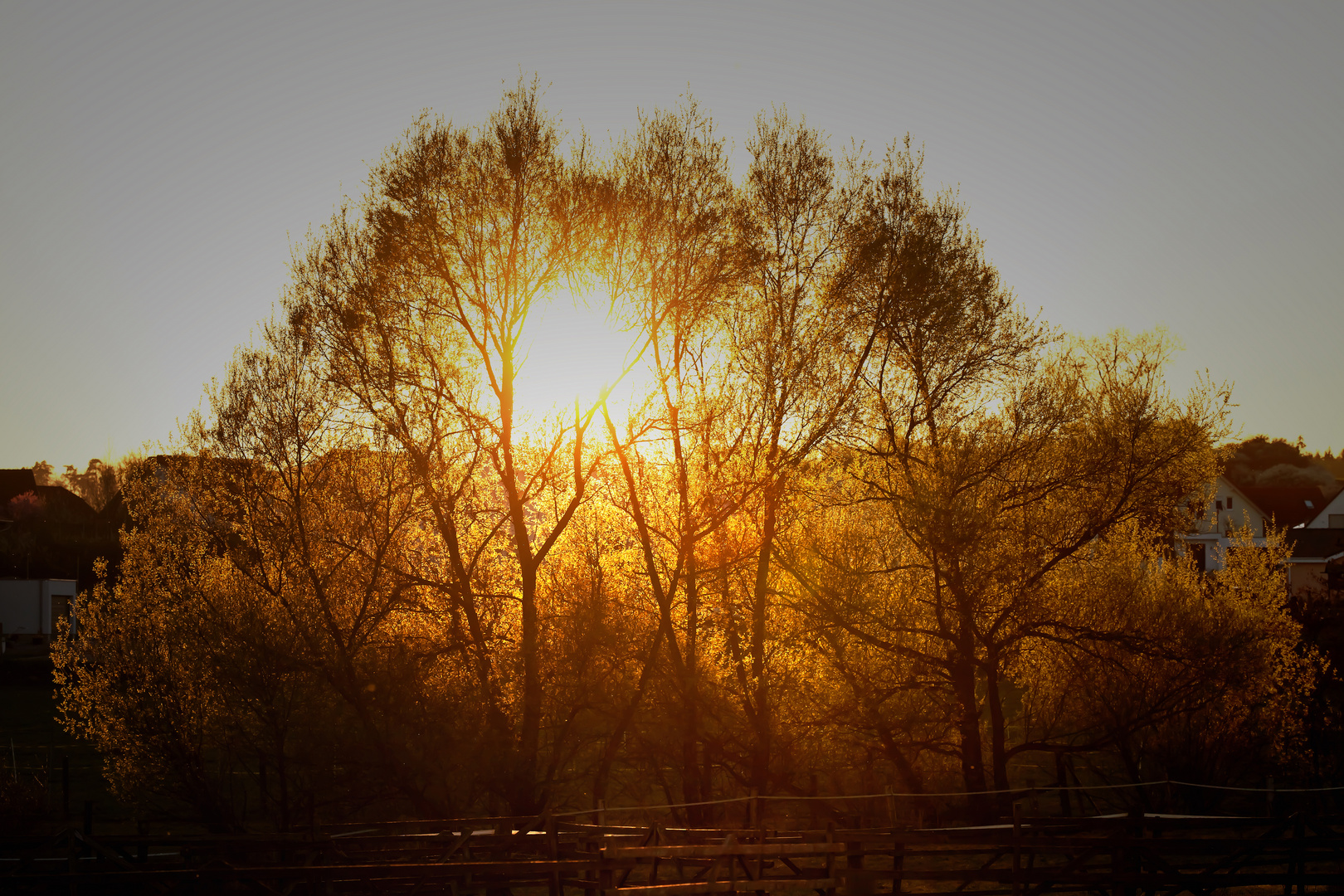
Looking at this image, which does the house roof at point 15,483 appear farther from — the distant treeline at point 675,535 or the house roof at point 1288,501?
the house roof at point 1288,501

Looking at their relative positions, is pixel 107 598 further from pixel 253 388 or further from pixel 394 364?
pixel 394 364

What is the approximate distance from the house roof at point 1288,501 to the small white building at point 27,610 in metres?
77.1

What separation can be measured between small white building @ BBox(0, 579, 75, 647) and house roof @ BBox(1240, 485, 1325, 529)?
77.1m

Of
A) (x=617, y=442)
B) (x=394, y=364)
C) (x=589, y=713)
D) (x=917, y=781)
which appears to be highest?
(x=394, y=364)

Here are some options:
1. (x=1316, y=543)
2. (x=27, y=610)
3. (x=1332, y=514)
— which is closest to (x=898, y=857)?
(x=1316, y=543)

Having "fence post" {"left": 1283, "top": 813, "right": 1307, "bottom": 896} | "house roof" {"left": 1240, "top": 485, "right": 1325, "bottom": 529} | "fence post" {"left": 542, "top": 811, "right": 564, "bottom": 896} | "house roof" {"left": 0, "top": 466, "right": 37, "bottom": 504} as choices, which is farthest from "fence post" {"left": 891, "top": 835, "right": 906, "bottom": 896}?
"house roof" {"left": 0, "top": 466, "right": 37, "bottom": 504}

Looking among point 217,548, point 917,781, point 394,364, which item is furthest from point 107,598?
point 917,781

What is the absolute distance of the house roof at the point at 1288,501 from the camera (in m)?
76.9

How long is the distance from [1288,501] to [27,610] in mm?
85018

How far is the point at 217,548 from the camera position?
29547 millimetres

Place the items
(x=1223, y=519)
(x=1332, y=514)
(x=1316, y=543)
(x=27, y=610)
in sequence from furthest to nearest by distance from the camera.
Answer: (x=1332, y=514)
(x=1223, y=519)
(x=27, y=610)
(x=1316, y=543)

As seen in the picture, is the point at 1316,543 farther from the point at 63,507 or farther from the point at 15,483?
the point at 15,483

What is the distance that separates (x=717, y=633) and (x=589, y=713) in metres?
3.67

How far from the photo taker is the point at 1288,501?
3159 inches
